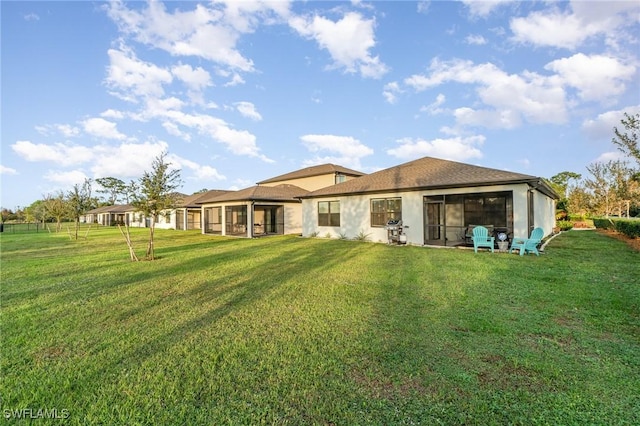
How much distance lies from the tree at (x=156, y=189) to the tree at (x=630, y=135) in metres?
16.1

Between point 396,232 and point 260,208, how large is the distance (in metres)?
12.5

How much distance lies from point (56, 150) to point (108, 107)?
9.38 meters

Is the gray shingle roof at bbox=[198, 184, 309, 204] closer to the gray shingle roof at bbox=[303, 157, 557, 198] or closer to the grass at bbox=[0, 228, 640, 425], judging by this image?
the gray shingle roof at bbox=[303, 157, 557, 198]

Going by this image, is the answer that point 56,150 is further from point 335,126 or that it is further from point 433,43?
point 433,43

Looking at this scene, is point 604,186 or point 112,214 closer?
point 604,186

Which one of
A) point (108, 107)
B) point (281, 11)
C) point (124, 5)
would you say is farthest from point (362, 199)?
point (108, 107)

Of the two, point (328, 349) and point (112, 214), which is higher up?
point (112, 214)

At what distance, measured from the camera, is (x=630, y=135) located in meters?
10.5

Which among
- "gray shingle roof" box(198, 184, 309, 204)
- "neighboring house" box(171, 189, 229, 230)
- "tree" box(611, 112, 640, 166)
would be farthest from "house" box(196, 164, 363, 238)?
"tree" box(611, 112, 640, 166)

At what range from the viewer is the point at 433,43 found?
14.6m

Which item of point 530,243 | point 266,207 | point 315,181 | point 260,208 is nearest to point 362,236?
point 530,243

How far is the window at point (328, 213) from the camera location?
57.7 feet
